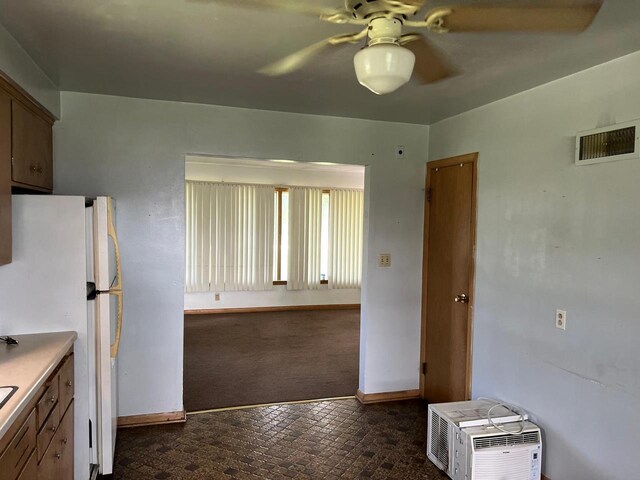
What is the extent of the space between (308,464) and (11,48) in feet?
8.97

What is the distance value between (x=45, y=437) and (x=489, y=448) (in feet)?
7.05

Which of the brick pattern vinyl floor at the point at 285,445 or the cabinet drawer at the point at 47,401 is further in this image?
the brick pattern vinyl floor at the point at 285,445

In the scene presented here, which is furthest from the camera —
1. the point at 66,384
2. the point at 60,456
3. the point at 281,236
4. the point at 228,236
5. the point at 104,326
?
the point at 281,236

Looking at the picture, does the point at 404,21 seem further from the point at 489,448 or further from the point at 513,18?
the point at 489,448

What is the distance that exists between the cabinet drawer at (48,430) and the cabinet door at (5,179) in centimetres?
73

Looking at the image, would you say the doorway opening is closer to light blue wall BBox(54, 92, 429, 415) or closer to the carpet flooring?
the carpet flooring

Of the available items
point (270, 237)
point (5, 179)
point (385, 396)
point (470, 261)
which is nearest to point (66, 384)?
point (5, 179)

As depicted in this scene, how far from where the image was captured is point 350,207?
753 centimetres

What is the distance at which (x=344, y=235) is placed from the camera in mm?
7508

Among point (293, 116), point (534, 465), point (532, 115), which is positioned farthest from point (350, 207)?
point (534, 465)

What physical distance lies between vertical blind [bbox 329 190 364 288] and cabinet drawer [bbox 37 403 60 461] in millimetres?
5693

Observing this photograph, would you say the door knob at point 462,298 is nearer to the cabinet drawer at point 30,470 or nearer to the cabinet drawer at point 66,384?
the cabinet drawer at point 66,384

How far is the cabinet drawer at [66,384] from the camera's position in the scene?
6.72 feet

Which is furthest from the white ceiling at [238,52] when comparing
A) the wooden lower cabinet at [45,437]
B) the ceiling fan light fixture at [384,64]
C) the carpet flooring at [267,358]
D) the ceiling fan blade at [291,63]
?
the carpet flooring at [267,358]
